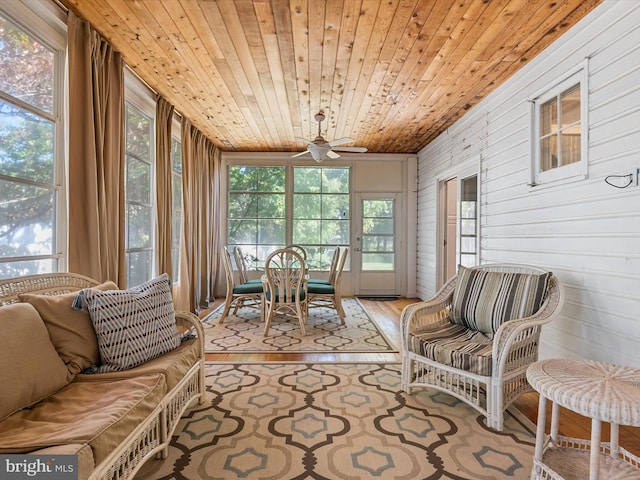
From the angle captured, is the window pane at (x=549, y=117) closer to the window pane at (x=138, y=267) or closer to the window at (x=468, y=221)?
the window at (x=468, y=221)

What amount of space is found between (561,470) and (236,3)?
303 cm

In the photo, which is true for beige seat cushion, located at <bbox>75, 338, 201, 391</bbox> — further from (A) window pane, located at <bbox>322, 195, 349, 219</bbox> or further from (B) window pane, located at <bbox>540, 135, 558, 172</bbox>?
(A) window pane, located at <bbox>322, 195, 349, 219</bbox>

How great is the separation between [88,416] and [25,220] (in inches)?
63.4

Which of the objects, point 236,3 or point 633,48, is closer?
point 633,48

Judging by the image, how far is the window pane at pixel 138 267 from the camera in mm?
3516

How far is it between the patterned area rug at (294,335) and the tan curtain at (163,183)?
100 cm

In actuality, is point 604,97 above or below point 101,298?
above

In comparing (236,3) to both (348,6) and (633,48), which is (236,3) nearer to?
(348,6)

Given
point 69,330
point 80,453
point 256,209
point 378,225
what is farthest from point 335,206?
point 80,453

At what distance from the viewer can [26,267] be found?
2285mm

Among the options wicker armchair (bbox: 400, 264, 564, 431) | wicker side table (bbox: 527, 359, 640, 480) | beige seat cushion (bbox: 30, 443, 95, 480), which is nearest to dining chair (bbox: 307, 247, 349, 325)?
wicker armchair (bbox: 400, 264, 564, 431)

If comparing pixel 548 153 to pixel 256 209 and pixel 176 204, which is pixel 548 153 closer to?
pixel 176 204

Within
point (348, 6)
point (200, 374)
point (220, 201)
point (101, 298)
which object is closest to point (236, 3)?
point (348, 6)

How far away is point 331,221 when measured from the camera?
6559mm
